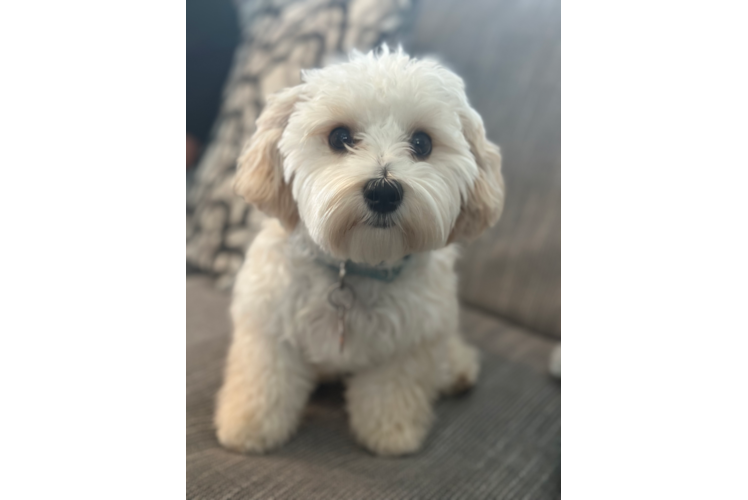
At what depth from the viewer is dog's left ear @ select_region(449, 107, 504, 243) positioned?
0.89 metres

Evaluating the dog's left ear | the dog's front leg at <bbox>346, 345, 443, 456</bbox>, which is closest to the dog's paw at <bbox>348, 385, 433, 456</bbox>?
the dog's front leg at <bbox>346, 345, 443, 456</bbox>

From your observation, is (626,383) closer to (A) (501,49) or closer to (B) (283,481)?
(B) (283,481)

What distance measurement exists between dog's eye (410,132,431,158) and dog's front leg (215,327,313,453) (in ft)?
1.54

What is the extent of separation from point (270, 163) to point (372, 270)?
268 mm

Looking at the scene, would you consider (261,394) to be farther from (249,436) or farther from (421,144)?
(421,144)

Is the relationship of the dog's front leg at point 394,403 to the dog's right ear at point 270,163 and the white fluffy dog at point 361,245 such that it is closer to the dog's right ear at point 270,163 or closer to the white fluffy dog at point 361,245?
the white fluffy dog at point 361,245

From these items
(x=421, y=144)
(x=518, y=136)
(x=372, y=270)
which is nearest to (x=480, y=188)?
(x=421, y=144)

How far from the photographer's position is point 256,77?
5.01 ft

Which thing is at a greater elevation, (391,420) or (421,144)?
(421,144)

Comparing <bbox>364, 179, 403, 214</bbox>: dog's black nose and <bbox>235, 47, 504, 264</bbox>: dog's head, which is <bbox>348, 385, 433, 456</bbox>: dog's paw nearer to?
<bbox>235, 47, 504, 264</bbox>: dog's head

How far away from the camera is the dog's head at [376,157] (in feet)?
2.49

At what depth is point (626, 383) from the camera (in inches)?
26.1
